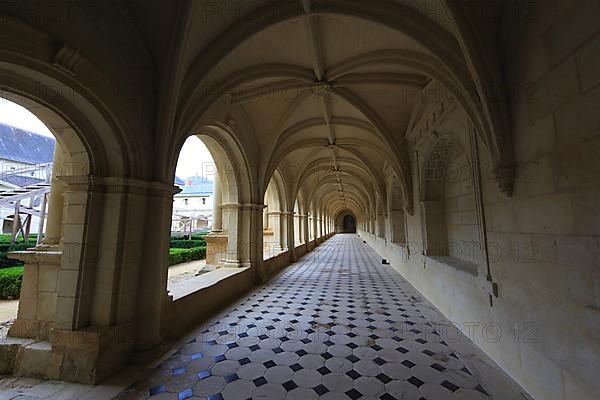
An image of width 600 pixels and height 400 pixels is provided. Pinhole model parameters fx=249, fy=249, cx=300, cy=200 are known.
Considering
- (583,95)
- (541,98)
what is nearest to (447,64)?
(541,98)

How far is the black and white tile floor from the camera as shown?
7.50 feet

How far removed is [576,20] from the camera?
1.81 m

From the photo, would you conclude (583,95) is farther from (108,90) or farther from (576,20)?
(108,90)

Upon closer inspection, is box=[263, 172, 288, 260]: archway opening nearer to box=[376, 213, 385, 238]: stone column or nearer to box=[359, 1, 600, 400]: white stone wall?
box=[376, 213, 385, 238]: stone column

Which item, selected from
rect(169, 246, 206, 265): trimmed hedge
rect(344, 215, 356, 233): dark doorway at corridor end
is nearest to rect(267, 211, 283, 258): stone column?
rect(169, 246, 206, 265): trimmed hedge

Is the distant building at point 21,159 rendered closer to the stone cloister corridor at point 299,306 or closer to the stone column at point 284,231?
the stone column at point 284,231

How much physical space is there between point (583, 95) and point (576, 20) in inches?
22.1

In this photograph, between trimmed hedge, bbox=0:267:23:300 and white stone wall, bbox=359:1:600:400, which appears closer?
white stone wall, bbox=359:1:600:400

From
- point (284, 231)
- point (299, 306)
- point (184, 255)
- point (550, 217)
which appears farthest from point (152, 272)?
point (184, 255)

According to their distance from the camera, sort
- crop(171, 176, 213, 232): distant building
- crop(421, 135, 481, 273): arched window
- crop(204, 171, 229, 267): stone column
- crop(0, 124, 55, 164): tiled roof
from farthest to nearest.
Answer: crop(171, 176, 213, 232): distant building → crop(0, 124, 55, 164): tiled roof → crop(204, 171, 229, 267): stone column → crop(421, 135, 481, 273): arched window

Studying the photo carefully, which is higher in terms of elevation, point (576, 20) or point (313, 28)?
point (313, 28)

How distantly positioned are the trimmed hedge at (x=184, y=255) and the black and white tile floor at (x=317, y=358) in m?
7.00

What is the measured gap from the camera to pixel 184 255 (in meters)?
11.5

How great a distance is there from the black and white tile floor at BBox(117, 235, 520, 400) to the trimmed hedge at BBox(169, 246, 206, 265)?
23.0 feet
